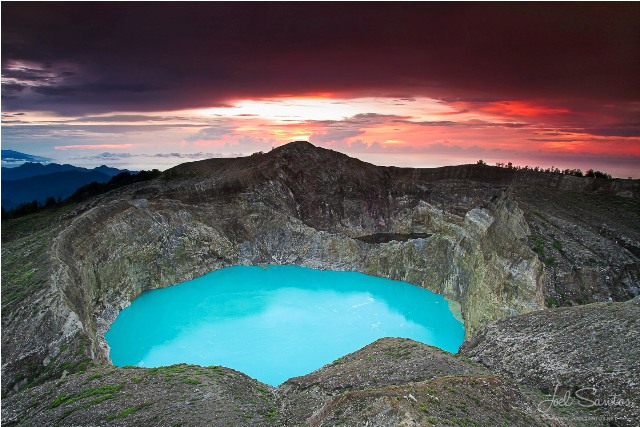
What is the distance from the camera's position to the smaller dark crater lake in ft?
152

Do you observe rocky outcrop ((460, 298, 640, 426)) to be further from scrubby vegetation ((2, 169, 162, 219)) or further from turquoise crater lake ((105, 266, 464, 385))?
scrubby vegetation ((2, 169, 162, 219))

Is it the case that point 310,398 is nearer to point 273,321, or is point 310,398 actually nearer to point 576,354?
point 576,354

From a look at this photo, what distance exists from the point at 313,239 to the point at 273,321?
15606mm

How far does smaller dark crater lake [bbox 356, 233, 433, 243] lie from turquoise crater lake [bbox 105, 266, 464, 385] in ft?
15.3

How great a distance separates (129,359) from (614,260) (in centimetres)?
3019

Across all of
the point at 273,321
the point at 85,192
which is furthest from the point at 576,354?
the point at 85,192

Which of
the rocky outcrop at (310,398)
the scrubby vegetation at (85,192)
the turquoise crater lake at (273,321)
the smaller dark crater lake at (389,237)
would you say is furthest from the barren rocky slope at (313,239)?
the scrubby vegetation at (85,192)

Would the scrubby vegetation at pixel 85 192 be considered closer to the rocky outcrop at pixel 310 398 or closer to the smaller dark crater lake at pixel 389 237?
the smaller dark crater lake at pixel 389 237

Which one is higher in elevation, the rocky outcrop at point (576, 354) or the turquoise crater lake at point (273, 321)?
the rocky outcrop at point (576, 354)

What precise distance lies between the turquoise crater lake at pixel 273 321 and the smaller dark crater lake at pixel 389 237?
4.66 meters

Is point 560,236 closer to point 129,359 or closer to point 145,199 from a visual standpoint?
point 129,359

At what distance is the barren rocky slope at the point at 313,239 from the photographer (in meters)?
23.8

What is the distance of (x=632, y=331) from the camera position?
55.0 ft

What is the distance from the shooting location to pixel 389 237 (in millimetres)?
48312
